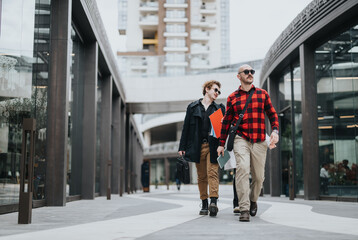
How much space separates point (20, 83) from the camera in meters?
7.79

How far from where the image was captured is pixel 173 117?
58.3m

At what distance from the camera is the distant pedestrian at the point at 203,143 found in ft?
20.6

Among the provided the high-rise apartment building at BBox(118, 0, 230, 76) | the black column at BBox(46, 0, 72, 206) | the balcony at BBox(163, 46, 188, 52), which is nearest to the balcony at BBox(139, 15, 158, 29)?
the high-rise apartment building at BBox(118, 0, 230, 76)

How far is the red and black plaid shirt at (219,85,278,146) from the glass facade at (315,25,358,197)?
21.3 feet

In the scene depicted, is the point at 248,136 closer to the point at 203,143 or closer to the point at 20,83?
the point at 203,143

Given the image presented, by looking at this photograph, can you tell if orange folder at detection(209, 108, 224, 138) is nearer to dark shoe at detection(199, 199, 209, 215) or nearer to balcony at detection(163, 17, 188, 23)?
dark shoe at detection(199, 199, 209, 215)

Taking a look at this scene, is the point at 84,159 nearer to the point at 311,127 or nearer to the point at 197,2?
the point at 311,127

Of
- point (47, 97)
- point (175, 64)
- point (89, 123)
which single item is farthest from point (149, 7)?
point (47, 97)

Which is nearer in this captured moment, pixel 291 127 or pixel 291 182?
pixel 291 182

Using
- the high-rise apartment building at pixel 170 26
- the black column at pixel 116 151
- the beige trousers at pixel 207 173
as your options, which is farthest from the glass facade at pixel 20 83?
the high-rise apartment building at pixel 170 26

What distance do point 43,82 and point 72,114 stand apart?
321cm

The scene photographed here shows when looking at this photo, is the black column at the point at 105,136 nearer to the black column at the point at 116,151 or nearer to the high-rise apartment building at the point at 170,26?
the black column at the point at 116,151

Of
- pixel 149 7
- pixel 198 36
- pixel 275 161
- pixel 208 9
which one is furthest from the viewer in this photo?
pixel 208 9

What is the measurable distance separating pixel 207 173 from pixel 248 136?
0.90m
